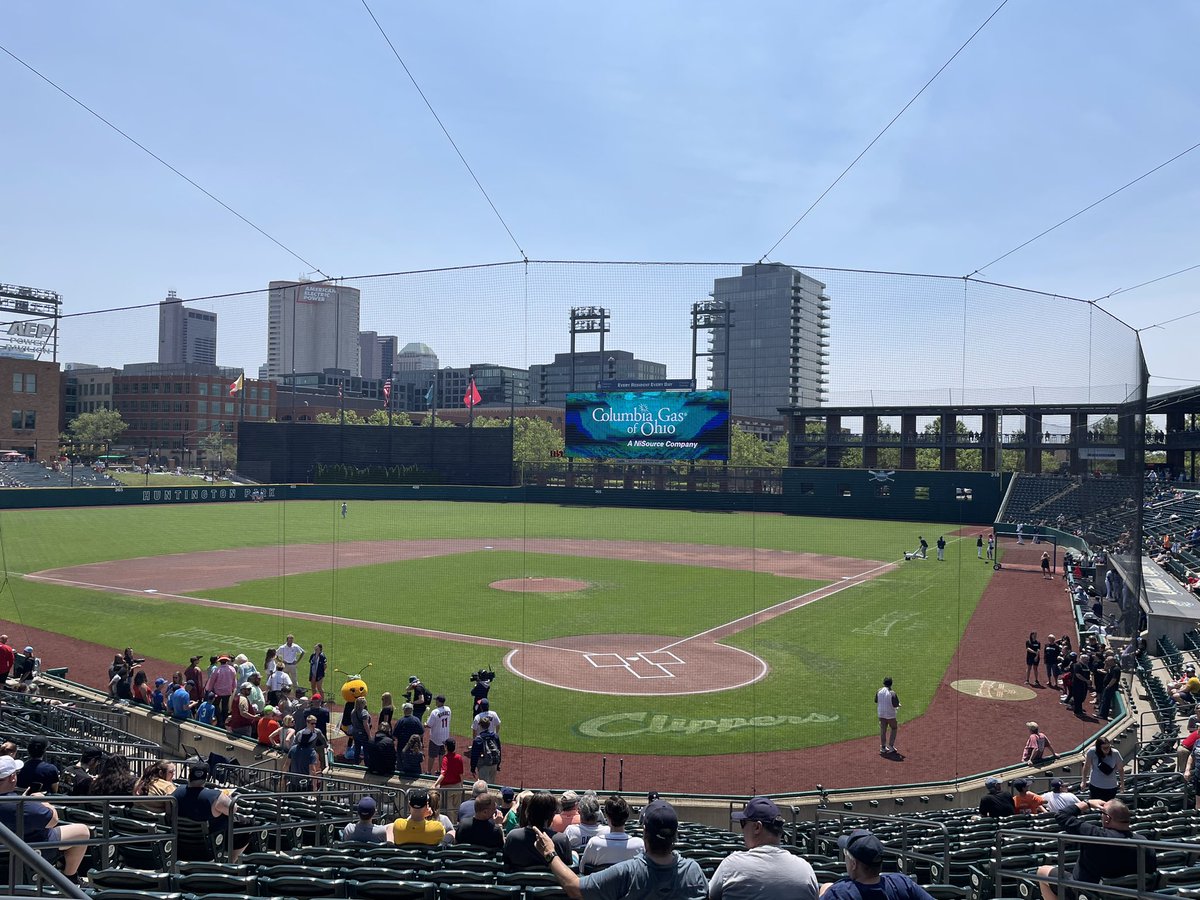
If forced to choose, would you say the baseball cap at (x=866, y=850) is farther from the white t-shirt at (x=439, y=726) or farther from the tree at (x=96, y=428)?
the tree at (x=96, y=428)

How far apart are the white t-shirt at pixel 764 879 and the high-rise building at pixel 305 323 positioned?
12.0m

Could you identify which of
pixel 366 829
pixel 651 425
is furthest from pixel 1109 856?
pixel 651 425

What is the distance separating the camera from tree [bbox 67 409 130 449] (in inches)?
Result: 1169

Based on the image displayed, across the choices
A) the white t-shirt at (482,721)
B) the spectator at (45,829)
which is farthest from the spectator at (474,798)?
the white t-shirt at (482,721)

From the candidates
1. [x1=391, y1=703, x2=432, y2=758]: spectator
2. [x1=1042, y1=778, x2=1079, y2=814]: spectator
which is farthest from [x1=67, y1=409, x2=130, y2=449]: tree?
[x1=1042, y1=778, x2=1079, y2=814]: spectator

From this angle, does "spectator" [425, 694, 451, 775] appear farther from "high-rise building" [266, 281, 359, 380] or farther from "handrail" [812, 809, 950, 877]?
"high-rise building" [266, 281, 359, 380]

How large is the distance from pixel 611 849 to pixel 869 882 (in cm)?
186

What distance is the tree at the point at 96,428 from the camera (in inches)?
1169

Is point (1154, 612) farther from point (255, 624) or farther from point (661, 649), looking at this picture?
point (255, 624)

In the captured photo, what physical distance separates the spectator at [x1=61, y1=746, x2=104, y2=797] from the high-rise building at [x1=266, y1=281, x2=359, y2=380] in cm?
781

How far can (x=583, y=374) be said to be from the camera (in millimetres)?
31469

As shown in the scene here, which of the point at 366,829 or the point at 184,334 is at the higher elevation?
the point at 184,334

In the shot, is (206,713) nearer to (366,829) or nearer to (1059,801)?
(366,829)

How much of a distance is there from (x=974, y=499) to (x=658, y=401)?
33.5 m
